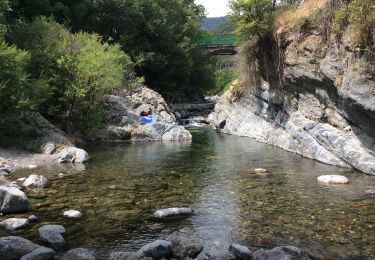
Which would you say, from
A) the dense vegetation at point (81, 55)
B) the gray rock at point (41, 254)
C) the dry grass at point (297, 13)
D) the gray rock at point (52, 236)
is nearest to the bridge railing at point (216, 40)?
the dense vegetation at point (81, 55)

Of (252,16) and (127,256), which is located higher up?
(252,16)

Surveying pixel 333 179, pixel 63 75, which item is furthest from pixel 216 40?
pixel 333 179

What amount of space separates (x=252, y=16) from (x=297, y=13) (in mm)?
3645

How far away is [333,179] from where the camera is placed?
51.6ft

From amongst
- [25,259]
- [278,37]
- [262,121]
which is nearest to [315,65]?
[278,37]

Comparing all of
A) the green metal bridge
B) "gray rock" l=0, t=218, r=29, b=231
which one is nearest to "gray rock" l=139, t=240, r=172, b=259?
"gray rock" l=0, t=218, r=29, b=231

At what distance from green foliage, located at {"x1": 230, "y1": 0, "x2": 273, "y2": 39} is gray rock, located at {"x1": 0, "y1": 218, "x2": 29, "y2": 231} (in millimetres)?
20521

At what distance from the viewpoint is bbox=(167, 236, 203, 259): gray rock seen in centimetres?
887

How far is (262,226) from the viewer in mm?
10812

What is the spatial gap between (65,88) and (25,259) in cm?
1652

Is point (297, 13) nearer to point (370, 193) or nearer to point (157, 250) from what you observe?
point (370, 193)

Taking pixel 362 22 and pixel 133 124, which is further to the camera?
pixel 133 124

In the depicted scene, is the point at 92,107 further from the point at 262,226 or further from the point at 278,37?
the point at 262,226

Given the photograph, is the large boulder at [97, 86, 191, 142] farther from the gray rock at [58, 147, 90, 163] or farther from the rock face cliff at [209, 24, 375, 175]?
the gray rock at [58, 147, 90, 163]
